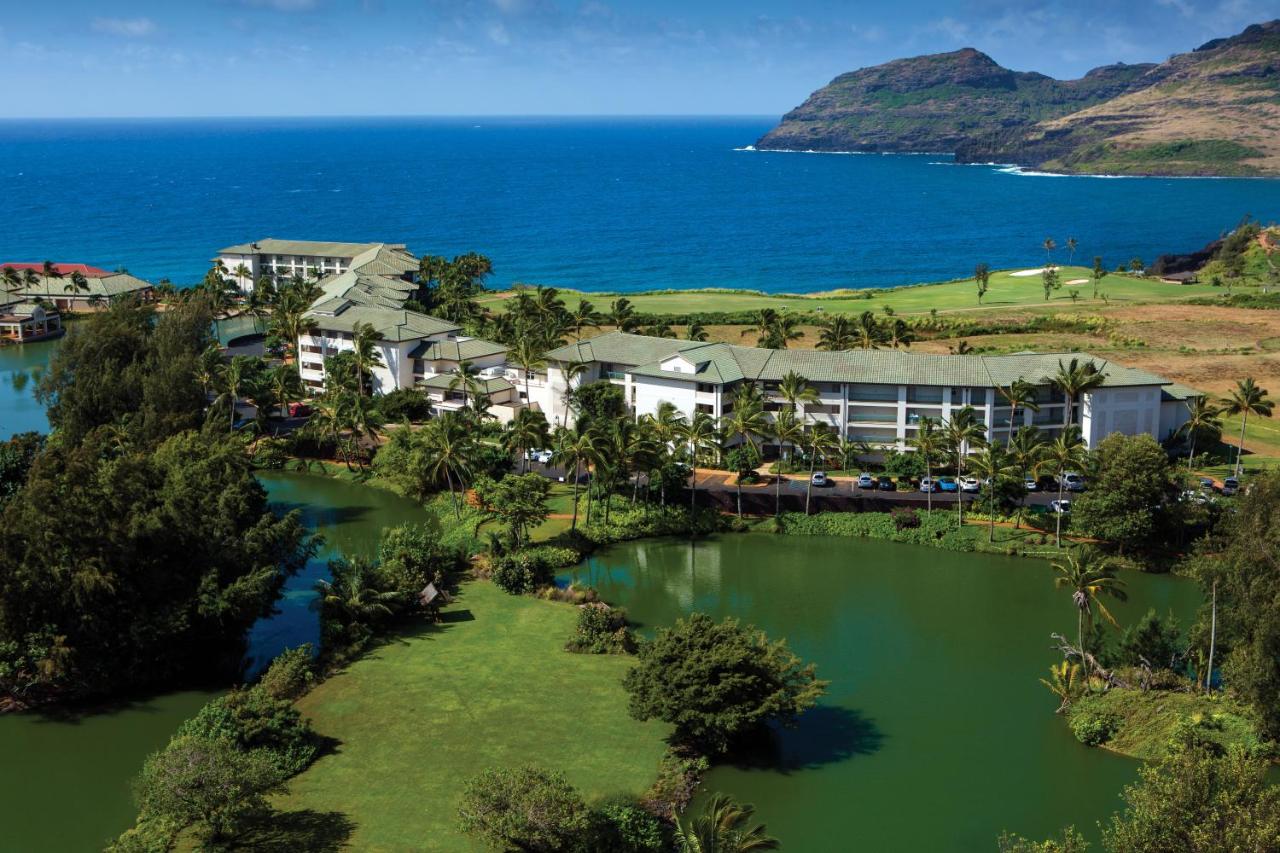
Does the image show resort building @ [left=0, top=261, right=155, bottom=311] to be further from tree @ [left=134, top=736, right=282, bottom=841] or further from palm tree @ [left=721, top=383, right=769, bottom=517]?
tree @ [left=134, top=736, right=282, bottom=841]

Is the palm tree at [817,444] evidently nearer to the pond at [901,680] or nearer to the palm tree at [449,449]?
the pond at [901,680]

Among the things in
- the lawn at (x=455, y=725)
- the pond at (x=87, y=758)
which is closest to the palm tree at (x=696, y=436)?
the lawn at (x=455, y=725)

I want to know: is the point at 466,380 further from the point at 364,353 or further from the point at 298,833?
A: the point at 298,833

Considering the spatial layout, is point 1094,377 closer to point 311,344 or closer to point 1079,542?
point 1079,542

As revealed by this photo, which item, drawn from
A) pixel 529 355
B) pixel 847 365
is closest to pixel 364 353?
pixel 529 355

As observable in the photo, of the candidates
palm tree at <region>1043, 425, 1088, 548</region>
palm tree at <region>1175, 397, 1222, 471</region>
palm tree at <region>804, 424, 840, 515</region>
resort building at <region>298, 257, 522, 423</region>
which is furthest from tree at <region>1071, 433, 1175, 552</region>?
resort building at <region>298, 257, 522, 423</region>

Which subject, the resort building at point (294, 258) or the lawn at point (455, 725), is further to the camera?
the resort building at point (294, 258)

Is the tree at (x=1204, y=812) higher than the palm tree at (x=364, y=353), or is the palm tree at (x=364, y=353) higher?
the palm tree at (x=364, y=353)
